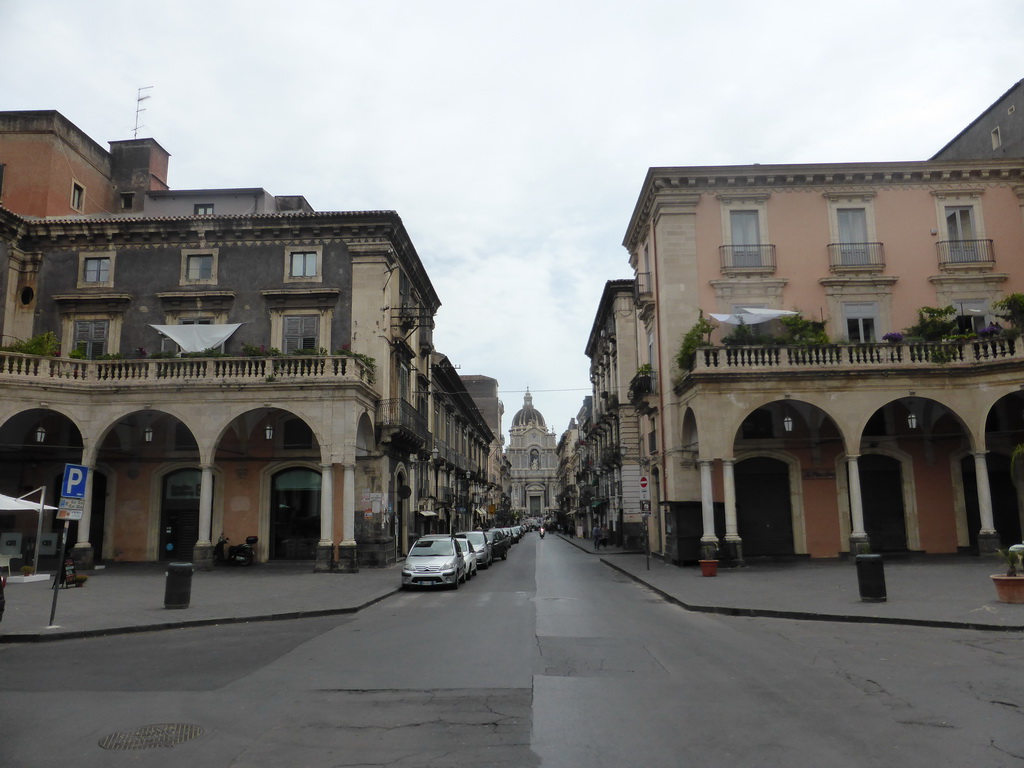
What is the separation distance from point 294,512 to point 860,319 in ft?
73.1

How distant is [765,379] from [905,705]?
18.0 m

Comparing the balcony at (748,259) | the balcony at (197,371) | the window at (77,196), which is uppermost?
the window at (77,196)

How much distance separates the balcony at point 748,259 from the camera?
1112 inches

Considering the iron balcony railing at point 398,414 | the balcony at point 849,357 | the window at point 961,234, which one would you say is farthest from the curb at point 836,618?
the window at point 961,234

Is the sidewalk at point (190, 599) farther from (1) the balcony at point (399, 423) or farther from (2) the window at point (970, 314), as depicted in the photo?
(2) the window at point (970, 314)

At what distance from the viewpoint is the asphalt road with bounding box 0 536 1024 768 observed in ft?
20.8

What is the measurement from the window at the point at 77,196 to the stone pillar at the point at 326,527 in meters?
18.0

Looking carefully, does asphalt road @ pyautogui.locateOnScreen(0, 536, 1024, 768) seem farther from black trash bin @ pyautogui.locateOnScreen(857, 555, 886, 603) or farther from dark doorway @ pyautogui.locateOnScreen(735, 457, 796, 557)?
dark doorway @ pyautogui.locateOnScreen(735, 457, 796, 557)

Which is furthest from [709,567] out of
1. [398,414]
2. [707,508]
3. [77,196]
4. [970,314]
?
[77,196]

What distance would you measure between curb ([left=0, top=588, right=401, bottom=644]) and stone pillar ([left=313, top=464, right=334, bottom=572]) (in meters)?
7.97

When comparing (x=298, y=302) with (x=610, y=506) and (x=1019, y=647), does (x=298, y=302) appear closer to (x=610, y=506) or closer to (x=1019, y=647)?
(x=1019, y=647)

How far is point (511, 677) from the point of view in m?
9.22

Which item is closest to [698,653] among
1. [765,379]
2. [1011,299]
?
[765,379]

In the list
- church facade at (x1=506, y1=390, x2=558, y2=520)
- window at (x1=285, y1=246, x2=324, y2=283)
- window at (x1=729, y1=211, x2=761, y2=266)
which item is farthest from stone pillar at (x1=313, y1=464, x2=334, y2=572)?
church facade at (x1=506, y1=390, x2=558, y2=520)
